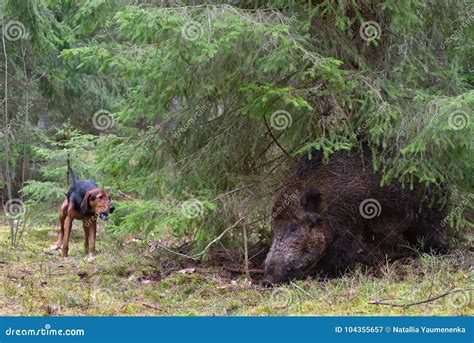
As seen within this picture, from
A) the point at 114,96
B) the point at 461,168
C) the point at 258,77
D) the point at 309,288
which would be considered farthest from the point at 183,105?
the point at 114,96

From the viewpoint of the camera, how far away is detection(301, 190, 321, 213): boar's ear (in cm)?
877

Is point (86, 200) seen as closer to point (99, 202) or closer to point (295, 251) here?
point (99, 202)

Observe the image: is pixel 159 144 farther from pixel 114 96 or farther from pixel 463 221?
pixel 114 96

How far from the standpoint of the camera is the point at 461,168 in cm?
873

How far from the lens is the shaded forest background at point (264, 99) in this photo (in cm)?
786

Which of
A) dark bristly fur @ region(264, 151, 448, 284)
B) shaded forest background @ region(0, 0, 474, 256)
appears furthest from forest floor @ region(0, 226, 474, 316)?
shaded forest background @ region(0, 0, 474, 256)

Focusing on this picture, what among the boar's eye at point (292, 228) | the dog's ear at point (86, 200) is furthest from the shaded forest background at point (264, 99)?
the boar's eye at point (292, 228)

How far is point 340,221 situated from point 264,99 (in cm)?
225

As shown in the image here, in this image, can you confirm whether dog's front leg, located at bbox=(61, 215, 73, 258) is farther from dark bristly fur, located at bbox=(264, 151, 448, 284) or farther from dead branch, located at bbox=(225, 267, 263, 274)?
dark bristly fur, located at bbox=(264, 151, 448, 284)

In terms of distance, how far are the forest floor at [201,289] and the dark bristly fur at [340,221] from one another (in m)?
0.34

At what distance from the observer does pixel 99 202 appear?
976cm

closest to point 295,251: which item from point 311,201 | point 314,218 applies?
point 314,218

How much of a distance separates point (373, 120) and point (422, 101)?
0.83 metres

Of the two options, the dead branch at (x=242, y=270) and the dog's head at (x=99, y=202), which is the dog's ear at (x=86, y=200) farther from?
the dead branch at (x=242, y=270)
